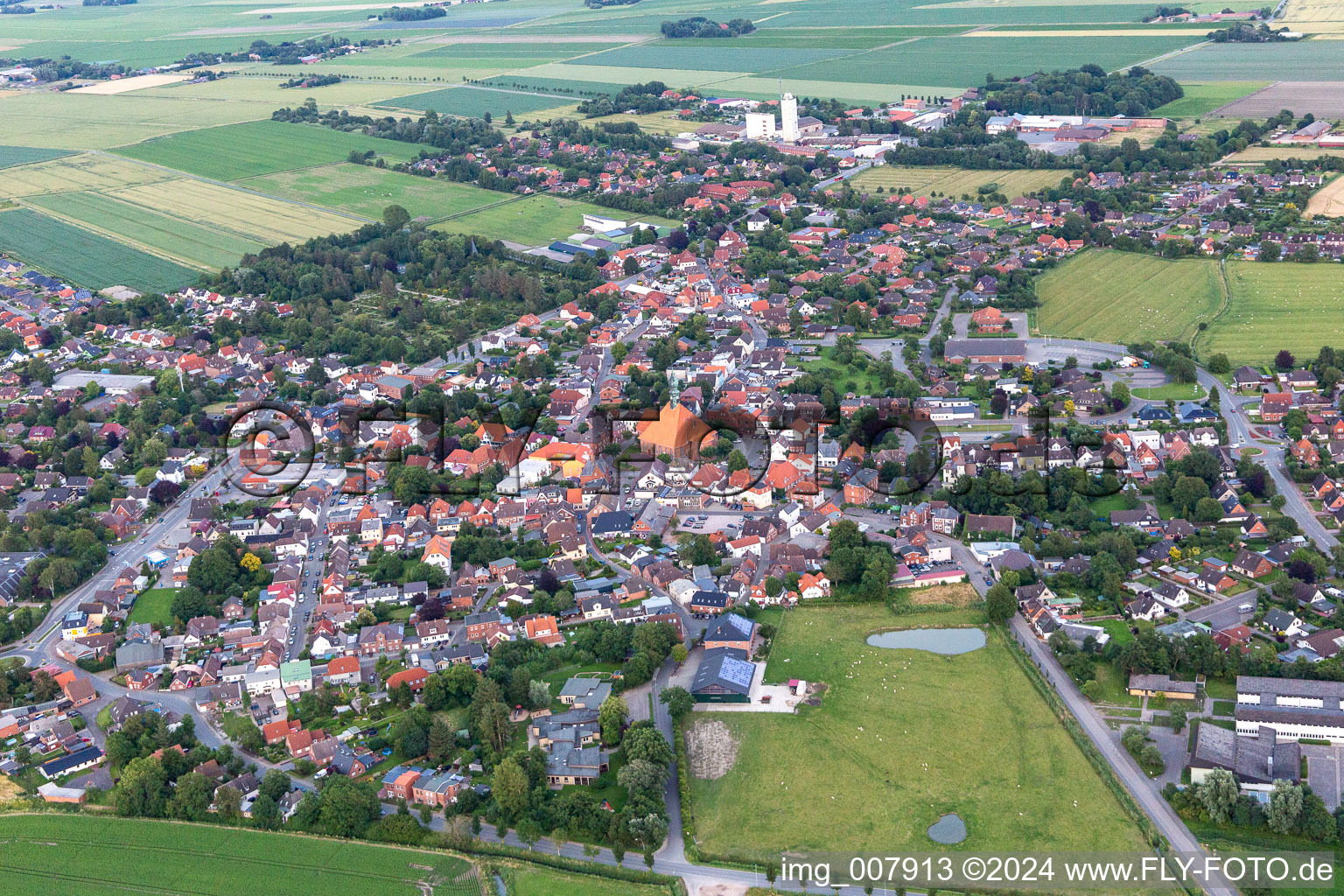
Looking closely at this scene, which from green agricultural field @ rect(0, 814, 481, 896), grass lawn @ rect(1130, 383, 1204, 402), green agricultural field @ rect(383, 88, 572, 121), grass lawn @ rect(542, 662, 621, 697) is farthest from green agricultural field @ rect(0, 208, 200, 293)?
grass lawn @ rect(1130, 383, 1204, 402)

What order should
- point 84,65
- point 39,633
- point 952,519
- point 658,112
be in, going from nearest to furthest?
point 39,633, point 952,519, point 658,112, point 84,65

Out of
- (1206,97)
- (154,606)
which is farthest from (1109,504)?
(1206,97)

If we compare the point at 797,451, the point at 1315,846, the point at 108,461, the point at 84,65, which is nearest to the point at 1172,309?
the point at 797,451

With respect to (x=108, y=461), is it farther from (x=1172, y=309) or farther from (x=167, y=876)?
(x=1172, y=309)

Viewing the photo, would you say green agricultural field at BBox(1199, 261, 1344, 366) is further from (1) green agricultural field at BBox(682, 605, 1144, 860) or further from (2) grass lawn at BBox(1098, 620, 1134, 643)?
(1) green agricultural field at BBox(682, 605, 1144, 860)

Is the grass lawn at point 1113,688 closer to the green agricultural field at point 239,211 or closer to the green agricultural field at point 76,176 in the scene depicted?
the green agricultural field at point 239,211
